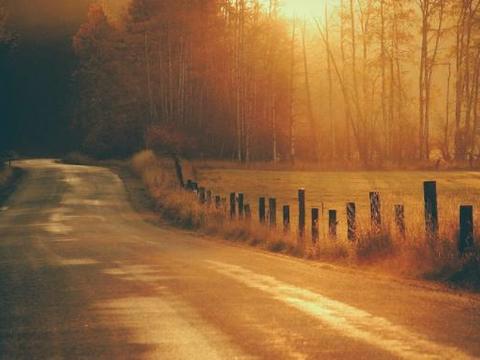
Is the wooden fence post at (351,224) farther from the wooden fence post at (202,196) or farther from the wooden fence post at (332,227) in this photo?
the wooden fence post at (202,196)

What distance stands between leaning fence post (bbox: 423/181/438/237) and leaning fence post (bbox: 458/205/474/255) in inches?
38.6

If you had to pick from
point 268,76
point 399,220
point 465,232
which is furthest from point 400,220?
point 268,76

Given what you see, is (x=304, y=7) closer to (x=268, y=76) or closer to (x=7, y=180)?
(x=268, y=76)

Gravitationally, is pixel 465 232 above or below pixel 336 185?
above

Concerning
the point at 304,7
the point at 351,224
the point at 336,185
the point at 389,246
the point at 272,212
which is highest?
the point at 304,7

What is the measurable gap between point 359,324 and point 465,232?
4734 mm

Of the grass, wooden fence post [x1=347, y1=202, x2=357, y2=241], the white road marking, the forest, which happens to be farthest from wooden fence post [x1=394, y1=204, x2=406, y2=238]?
the forest

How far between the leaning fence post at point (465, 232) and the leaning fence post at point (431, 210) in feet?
3.22

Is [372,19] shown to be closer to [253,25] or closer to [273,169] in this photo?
[253,25]

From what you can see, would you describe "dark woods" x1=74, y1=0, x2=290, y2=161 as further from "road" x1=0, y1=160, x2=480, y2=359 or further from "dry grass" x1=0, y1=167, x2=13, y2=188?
"road" x1=0, y1=160, x2=480, y2=359

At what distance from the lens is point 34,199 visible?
139ft

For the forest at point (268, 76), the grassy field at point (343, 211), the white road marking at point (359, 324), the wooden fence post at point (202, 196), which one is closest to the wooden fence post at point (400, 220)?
the grassy field at point (343, 211)

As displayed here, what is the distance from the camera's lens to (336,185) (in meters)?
41.3

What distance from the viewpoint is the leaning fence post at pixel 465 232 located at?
12352 mm
